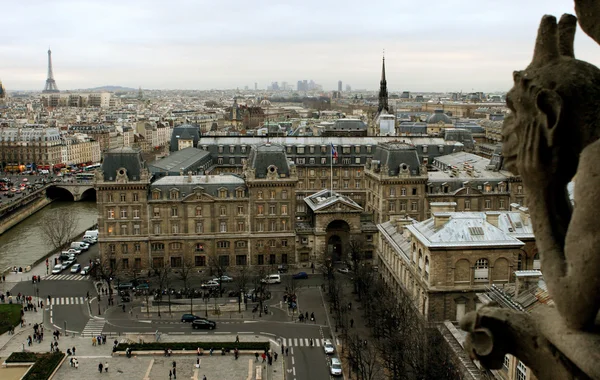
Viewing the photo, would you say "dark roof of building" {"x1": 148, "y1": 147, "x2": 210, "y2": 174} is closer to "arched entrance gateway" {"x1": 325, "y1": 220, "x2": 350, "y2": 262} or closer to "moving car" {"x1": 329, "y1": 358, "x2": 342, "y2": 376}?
"arched entrance gateway" {"x1": 325, "y1": 220, "x2": 350, "y2": 262}

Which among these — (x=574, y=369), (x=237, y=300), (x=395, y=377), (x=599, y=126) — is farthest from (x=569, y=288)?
(x=237, y=300)

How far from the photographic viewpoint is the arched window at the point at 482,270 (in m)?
49.5

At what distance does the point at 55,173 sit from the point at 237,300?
111306 mm

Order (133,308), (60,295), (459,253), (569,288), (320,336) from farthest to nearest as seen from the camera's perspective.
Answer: (60,295) → (133,308) → (320,336) → (459,253) → (569,288)

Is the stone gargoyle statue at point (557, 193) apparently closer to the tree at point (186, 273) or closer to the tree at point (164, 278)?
the tree at point (164, 278)

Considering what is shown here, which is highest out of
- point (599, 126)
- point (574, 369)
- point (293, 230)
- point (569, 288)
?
point (599, 126)

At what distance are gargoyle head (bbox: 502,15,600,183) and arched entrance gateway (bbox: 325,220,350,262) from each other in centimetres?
6858

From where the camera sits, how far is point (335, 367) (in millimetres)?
46188

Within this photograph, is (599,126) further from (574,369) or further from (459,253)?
(459,253)

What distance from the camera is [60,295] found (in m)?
65.8

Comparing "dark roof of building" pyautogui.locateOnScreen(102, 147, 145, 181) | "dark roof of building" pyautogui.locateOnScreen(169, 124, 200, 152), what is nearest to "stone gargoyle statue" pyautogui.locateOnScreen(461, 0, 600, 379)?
"dark roof of building" pyautogui.locateOnScreen(102, 147, 145, 181)

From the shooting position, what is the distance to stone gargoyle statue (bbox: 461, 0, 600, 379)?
6273 mm

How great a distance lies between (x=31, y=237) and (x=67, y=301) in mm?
39649

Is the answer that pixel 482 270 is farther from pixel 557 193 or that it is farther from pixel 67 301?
pixel 557 193
